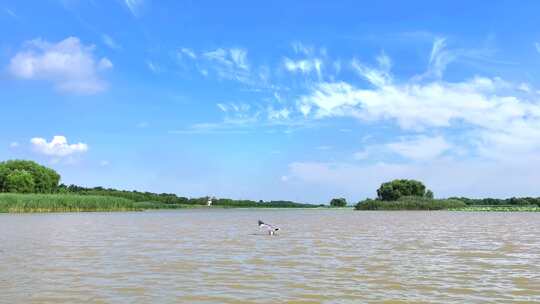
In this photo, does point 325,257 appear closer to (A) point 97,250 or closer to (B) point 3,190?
(A) point 97,250

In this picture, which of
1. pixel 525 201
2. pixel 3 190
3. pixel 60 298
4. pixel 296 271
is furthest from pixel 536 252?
pixel 525 201

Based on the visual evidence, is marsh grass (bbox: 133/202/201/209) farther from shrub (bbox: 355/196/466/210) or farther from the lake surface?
the lake surface

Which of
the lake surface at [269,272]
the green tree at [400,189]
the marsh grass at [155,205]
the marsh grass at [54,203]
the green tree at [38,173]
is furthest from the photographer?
the green tree at [400,189]

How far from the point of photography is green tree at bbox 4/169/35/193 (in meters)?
101

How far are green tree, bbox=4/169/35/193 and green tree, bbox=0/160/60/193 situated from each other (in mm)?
3801

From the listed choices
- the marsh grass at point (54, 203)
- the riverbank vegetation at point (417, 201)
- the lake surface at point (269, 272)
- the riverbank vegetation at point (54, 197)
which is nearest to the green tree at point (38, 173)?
the riverbank vegetation at point (54, 197)

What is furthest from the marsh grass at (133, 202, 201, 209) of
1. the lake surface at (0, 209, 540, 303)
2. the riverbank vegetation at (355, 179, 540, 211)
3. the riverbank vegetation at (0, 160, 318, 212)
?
the lake surface at (0, 209, 540, 303)

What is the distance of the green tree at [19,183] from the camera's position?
10112 cm

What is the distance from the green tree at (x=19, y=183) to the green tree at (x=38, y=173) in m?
3.80

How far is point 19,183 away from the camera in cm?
10188

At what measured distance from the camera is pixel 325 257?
1920cm

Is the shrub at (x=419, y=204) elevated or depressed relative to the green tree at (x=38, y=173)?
depressed

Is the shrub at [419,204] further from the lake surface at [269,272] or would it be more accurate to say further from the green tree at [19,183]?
the lake surface at [269,272]

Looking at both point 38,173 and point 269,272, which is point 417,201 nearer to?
point 38,173
